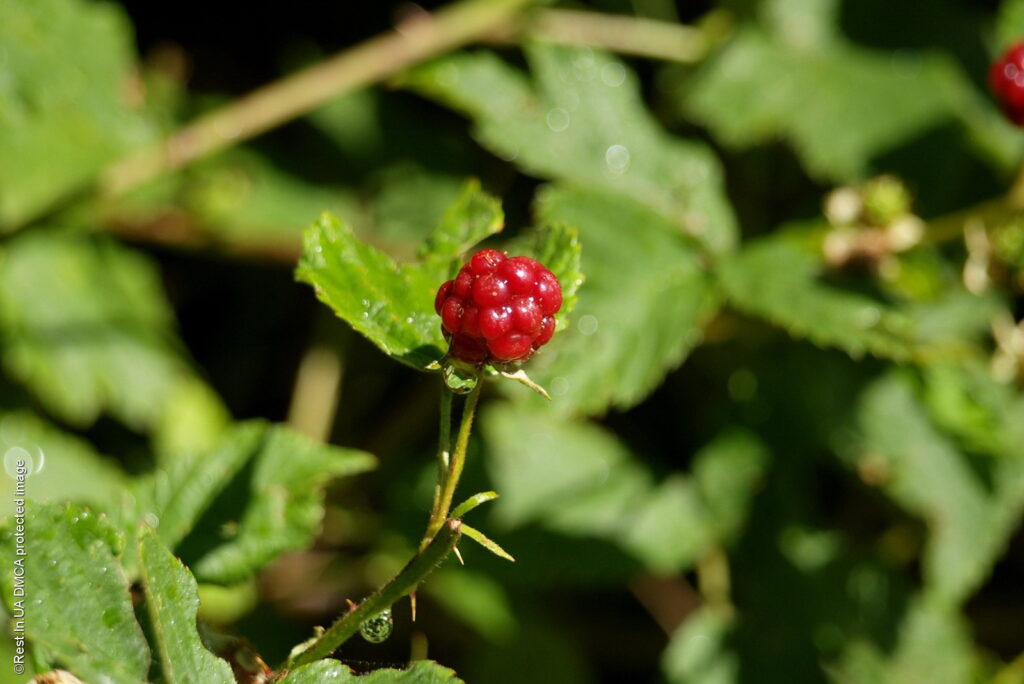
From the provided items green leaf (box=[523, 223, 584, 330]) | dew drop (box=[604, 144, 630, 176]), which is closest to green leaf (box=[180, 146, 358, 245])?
dew drop (box=[604, 144, 630, 176])

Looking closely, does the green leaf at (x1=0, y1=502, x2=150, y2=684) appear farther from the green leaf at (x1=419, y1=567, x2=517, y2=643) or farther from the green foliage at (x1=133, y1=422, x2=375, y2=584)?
the green leaf at (x1=419, y1=567, x2=517, y2=643)

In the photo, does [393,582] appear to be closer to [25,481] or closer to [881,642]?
[25,481]

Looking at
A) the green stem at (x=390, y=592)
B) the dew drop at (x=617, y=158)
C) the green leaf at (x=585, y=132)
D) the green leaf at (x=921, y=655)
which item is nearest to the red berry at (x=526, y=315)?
the green stem at (x=390, y=592)

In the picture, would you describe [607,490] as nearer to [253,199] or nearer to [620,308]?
[620,308]

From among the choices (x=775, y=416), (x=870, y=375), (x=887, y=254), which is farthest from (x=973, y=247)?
(x=775, y=416)

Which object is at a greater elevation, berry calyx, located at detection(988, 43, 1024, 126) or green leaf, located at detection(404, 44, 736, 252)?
berry calyx, located at detection(988, 43, 1024, 126)

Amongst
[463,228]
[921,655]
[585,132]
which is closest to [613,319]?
[585,132]

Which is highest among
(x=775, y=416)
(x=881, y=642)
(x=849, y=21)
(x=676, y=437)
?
(x=849, y=21)
